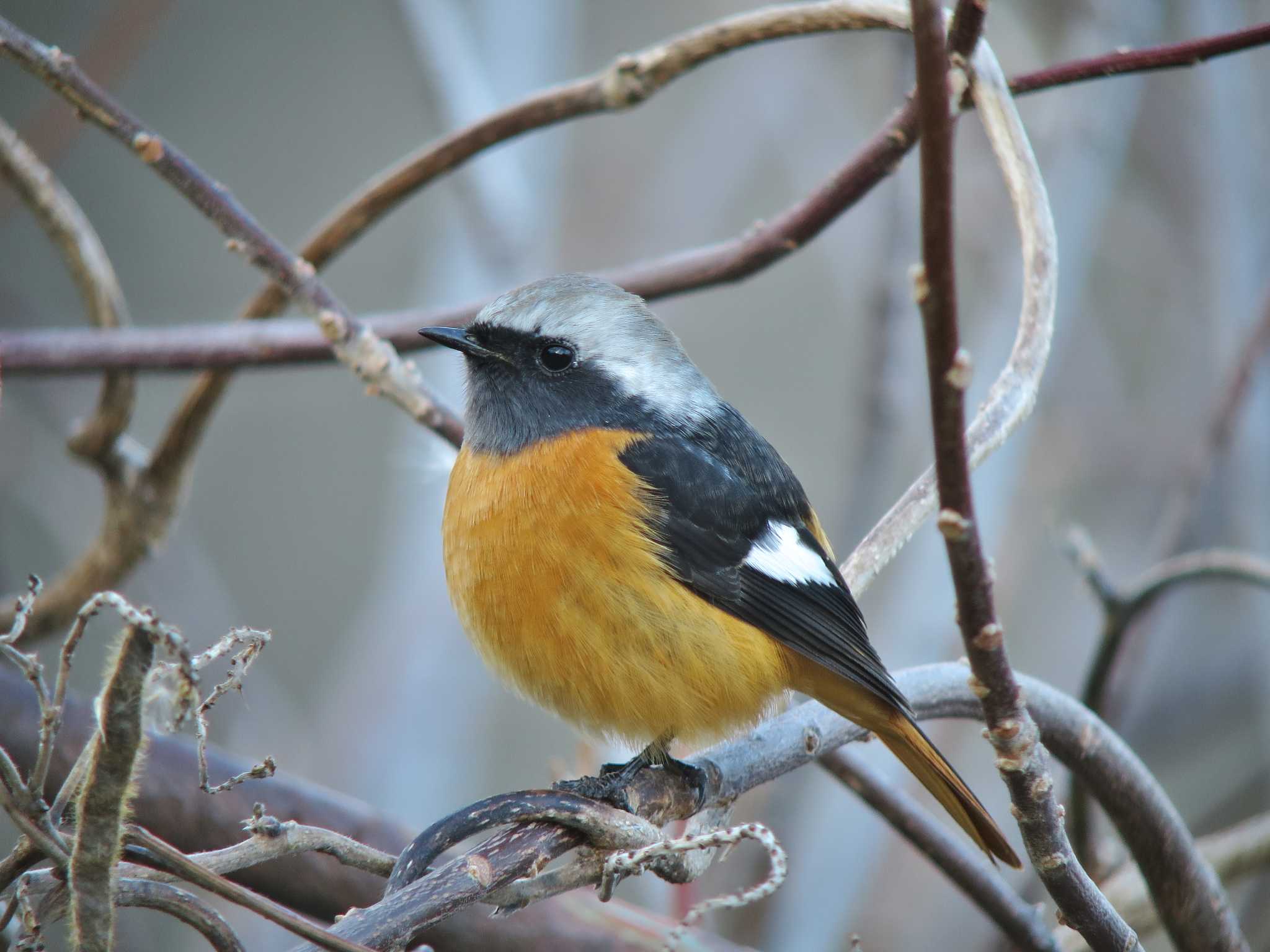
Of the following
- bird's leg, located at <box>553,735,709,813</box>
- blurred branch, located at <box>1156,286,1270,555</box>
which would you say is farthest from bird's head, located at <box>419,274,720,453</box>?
blurred branch, located at <box>1156,286,1270,555</box>

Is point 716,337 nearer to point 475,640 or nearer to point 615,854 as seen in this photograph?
point 475,640

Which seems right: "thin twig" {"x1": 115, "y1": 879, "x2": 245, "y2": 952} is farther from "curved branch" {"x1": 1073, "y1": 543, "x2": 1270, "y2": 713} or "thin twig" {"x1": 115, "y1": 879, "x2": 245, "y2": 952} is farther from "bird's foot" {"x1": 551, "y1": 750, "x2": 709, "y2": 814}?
"curved branch" {"x1": 1073, "y1": 543, "x2": 1270, "y2": 713}

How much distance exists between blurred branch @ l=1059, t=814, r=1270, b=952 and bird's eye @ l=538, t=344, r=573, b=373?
1546mm

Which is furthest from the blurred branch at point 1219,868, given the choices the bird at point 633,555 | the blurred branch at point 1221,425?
the blurred branch at point 1221,425

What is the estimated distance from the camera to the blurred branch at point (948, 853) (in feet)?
6.28

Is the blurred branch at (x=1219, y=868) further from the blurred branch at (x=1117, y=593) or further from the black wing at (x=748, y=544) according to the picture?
the black wing at (x=748, y=544)

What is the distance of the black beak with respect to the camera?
2326 millimetres

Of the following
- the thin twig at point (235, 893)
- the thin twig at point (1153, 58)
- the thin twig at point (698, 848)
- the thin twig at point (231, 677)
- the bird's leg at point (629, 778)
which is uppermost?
the thin twig at point (1153, 58)

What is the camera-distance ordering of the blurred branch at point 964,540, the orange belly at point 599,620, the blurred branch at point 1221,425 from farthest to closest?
the blurred branch at point 1221,425, the orange belly at point 599,620, the blurred branch at point 964,540

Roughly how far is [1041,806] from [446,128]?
3.38 meters

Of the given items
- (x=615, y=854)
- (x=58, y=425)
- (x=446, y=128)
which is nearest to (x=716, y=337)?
(x=446, y=128)

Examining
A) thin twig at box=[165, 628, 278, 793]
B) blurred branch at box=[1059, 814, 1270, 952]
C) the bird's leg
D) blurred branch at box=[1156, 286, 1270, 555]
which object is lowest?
thin twig at box=[165, 628, 278, 793]

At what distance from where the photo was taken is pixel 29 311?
4074 mm

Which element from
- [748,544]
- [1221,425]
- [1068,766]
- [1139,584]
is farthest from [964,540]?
[1221,425]
